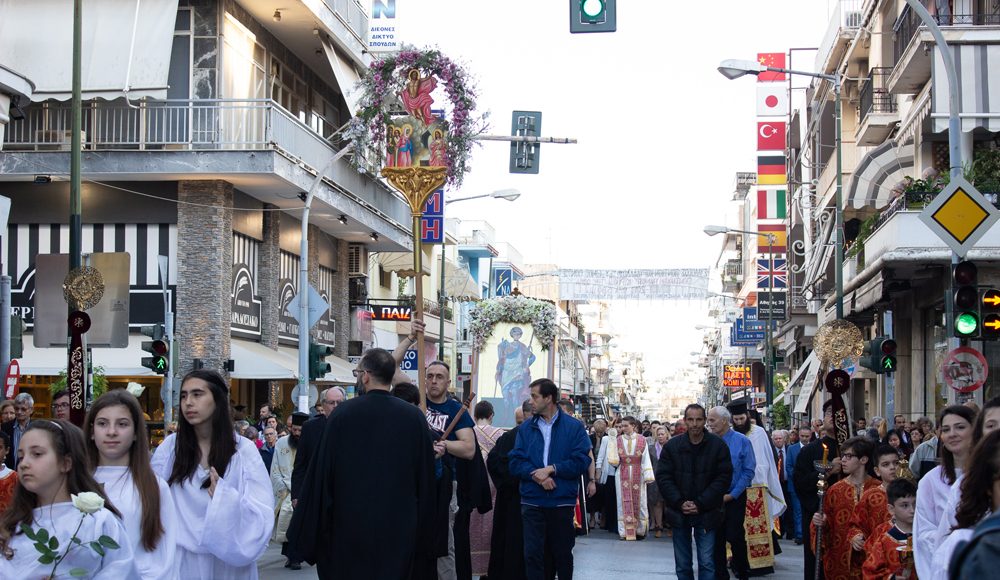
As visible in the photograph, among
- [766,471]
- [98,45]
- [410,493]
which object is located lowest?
[766,471]

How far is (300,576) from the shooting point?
14.8m

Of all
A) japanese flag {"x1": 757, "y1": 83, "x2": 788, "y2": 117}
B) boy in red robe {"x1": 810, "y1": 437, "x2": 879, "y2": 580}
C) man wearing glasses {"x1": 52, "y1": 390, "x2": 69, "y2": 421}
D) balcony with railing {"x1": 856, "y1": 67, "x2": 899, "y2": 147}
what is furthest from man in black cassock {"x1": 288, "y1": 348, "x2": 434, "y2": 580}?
japanese flag {"x1": 757, "y1": 83, "x2": 788, "y2": 117}

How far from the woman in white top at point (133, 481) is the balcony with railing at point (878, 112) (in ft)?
95.7

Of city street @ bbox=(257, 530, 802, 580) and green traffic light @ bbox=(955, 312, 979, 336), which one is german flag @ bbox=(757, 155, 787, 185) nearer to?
city street @ bbox=(257, 530, 802, 580)

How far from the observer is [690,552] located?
12.5 metres

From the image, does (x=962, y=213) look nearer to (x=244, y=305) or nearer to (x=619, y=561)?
(x=619, y=561)

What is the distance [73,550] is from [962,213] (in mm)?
13217

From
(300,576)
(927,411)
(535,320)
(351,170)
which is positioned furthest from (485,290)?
(300,576)

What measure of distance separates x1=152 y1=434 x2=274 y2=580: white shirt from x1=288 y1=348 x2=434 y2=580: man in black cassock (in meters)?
1.09

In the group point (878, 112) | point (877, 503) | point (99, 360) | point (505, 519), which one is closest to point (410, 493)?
point (877, 503)

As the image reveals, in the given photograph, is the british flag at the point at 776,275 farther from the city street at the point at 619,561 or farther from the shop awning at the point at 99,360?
the city street at the point at 619,561

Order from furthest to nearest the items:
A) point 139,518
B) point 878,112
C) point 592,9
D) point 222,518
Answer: point 878,112
point 592,9
point 222,518
point 139,518

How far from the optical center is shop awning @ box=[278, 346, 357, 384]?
3466 centimetres

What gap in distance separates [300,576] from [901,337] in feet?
73.7
